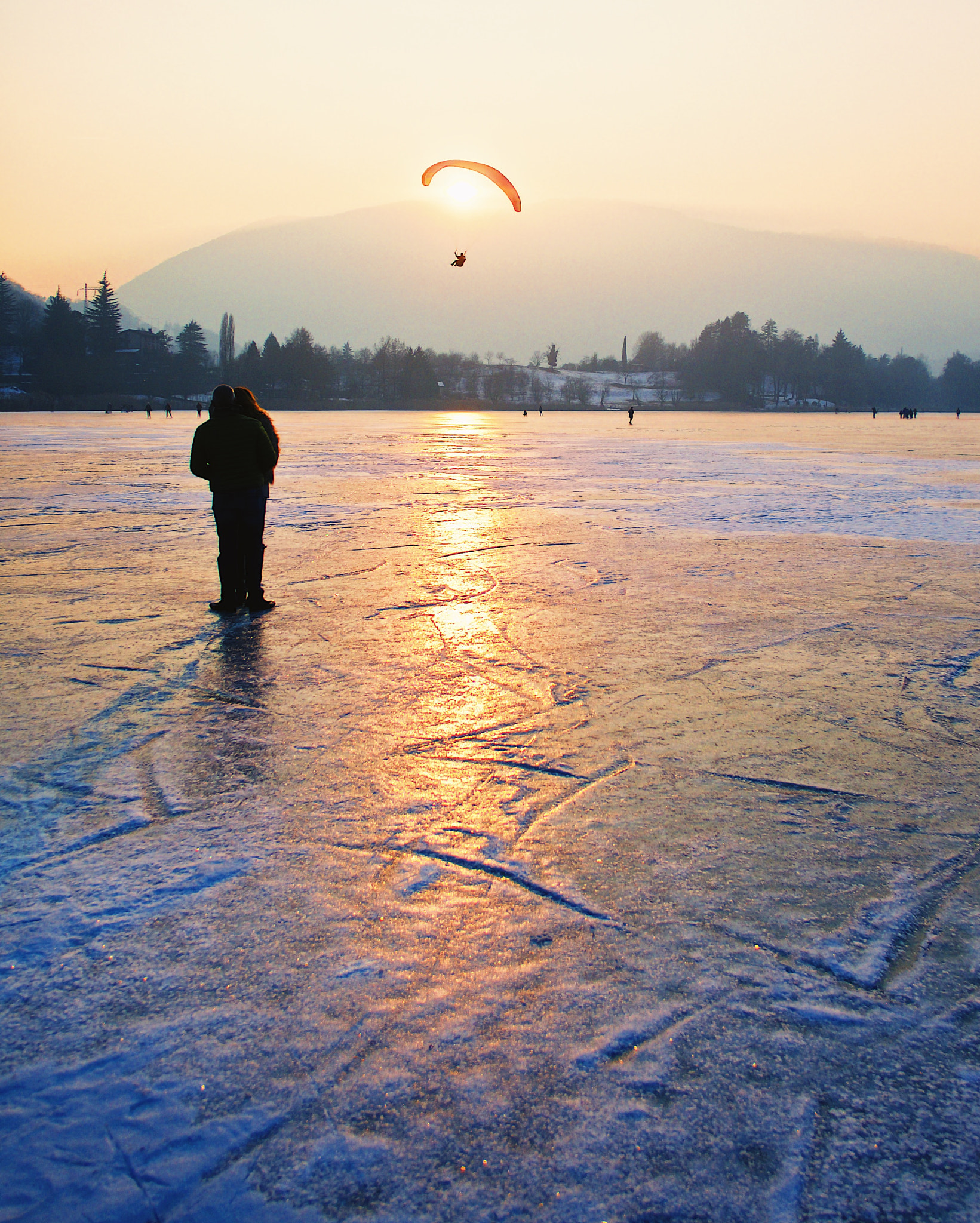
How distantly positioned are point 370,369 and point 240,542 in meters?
156

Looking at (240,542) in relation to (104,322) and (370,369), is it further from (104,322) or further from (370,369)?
(370,369)

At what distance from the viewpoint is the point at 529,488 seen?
15.1 meters

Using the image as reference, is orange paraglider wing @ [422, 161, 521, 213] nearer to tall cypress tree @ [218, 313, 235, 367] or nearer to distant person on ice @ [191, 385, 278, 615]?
distant person on ice @ [191, 385, 278, 615]

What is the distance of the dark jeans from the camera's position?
20.8 feet

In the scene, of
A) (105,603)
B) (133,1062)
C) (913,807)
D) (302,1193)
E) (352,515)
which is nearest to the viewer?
(302,1193)

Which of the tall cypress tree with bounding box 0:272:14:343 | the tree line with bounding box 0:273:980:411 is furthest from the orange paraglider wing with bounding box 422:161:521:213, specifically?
the tall cypress tree with bounding box 0:272:14:343

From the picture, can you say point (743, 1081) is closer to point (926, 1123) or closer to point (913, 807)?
point (926, 1123)

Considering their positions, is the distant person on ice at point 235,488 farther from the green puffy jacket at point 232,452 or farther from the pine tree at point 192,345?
the pine tree at point 192,345

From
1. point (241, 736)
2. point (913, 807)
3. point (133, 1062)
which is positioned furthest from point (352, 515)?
point (133, 1062)

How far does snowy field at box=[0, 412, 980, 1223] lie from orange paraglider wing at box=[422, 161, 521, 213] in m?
18.1

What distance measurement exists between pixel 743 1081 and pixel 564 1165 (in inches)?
17.8

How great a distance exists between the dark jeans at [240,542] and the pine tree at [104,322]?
121 meters

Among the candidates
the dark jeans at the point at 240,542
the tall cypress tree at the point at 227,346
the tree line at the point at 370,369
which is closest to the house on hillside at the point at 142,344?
the tree line at the point at 370,369

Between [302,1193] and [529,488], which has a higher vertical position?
[529,488]
